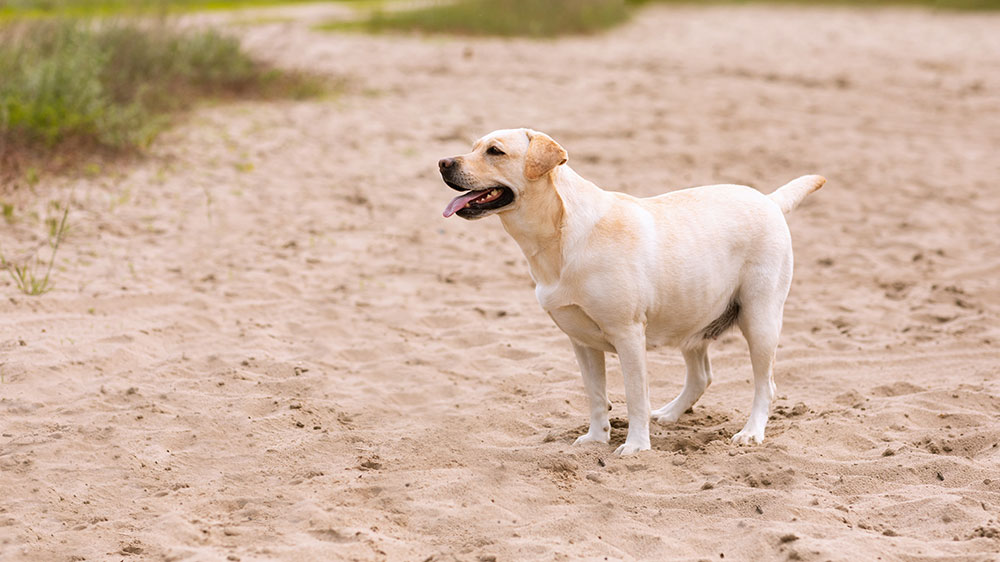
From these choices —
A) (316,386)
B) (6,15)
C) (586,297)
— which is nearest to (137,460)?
(316,386)

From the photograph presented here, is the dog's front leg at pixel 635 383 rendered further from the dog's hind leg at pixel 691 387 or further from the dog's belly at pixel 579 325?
the dog's hind leg at pixel 691 387

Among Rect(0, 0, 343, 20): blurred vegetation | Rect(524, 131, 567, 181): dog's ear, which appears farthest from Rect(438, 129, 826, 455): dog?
Rect(0, 0, 343, 20): blurred vegetation

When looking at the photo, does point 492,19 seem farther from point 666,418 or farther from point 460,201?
point 460,201

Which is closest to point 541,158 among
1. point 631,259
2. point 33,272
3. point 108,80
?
point 631,259

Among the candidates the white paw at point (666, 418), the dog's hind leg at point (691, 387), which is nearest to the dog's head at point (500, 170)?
the dog's hind leg at point (691, 387)

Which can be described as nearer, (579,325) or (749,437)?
(579,325)

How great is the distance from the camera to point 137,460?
5.04 m

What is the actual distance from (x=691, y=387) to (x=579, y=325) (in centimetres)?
98

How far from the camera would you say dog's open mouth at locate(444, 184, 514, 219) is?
4.69 meters

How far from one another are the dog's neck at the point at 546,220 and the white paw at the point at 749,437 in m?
1.20

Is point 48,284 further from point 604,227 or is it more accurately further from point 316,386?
point 604,227

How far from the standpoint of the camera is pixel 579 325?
16.0 feet

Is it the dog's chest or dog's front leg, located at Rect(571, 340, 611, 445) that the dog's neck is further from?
dog's front leg, located at Rect(571, 340, 611, 445)

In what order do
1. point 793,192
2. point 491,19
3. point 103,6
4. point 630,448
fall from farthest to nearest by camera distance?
point 491,19 → point 103,6 → point 793,192 → point 630,448
